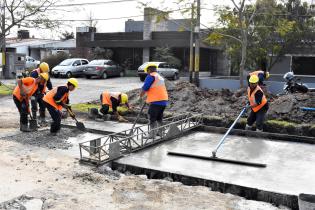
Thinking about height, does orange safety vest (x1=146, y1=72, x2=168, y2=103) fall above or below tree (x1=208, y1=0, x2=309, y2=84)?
below

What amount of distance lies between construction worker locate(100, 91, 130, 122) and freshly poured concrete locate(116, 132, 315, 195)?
2573 mm

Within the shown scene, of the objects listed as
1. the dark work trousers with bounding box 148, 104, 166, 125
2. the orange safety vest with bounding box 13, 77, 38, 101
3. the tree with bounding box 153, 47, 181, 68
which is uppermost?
the tree with bounding box 153, 47, 181, 68

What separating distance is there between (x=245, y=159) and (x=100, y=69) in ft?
64.7

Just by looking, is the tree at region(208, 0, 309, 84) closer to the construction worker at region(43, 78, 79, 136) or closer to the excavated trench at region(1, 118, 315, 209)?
the excavated trench at region(1, 118, 315, 209)

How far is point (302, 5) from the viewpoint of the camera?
24.1m

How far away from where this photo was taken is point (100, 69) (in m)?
26.6

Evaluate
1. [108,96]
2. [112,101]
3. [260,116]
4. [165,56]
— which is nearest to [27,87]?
[108,96]

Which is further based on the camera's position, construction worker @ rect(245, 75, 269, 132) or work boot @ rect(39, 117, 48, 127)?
work boot @ rect(39, 117, 48, 127)

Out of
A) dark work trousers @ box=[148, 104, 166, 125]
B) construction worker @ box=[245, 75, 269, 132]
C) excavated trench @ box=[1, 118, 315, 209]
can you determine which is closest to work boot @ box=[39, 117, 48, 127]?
excavated trench @ box=[1, 118, 315, 209]

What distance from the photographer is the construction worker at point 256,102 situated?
9.75m

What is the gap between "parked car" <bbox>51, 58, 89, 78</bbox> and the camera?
88.8 feet

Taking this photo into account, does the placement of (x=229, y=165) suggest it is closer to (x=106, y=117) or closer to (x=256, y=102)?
(x=256, y=102)

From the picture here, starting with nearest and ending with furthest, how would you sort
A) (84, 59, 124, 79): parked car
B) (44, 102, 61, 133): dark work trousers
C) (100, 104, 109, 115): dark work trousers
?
(44, 102, 61, 133): dark work trousers → (100, 104, 109, 115): dark work trousers → (84, 59, 124, 79): parked car

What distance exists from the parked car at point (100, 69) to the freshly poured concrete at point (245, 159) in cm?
1726
